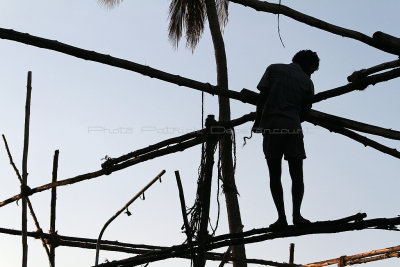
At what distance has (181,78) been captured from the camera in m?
5.05

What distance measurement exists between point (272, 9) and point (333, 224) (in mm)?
1846

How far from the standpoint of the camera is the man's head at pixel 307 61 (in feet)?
18.0

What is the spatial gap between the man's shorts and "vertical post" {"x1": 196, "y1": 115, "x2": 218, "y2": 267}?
56cm

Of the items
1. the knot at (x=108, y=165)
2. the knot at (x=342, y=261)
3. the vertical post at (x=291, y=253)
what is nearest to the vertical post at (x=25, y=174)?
the knot at (x=108, y=165)

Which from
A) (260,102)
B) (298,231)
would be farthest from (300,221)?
(260,102)

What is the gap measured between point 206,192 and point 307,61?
1.39m

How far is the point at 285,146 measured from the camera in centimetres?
516

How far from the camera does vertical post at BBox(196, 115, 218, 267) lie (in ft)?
17.5

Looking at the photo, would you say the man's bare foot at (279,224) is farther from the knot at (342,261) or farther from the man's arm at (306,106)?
the knot at (342,261)

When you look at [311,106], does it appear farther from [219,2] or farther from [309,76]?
[219,2]

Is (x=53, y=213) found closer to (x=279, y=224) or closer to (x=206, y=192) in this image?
(x=206, y=192)

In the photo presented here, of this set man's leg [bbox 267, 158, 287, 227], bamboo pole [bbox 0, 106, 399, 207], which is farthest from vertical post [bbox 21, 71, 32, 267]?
man's leg [bbox 267, 158, 287, 227]

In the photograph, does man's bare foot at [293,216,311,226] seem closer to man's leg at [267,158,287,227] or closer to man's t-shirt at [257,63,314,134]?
man's leg at [267,158,287,227]

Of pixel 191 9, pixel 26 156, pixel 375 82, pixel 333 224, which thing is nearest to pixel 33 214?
pixel 26 156
